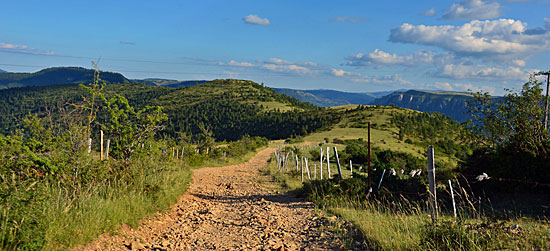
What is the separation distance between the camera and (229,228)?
24.8 ft

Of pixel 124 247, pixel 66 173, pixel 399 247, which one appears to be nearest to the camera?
pixel 399 247

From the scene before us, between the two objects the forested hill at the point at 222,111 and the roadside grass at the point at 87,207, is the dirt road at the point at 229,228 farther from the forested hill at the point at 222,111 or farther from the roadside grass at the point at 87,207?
the forested hill at the point at 222,111

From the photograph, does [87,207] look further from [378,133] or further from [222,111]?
[222,111]

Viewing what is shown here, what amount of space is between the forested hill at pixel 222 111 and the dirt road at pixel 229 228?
7311 cm

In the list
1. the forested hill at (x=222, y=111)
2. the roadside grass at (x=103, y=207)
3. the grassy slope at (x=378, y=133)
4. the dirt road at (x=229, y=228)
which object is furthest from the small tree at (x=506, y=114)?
the forested hill at (x=222, y=111)

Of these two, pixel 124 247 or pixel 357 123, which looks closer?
pixel 124 247

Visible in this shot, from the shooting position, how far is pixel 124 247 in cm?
580

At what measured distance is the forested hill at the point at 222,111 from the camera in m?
113

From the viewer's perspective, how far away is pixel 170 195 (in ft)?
31.1

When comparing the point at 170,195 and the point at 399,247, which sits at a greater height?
the point at 399,247

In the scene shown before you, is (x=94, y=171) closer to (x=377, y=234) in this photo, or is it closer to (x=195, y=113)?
(x=377, y=234)

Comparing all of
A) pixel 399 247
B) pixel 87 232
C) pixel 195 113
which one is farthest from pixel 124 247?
pixel 195 113

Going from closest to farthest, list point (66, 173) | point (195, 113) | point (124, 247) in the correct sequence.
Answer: point (124, 247), point (66, 173), point (195, 113)

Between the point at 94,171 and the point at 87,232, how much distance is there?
2.75 metres
